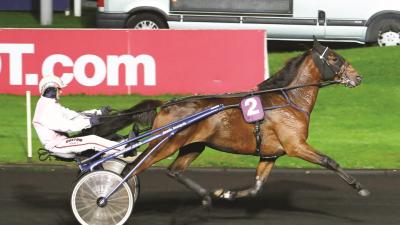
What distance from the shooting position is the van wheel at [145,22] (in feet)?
70.1

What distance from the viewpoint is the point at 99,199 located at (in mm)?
9109

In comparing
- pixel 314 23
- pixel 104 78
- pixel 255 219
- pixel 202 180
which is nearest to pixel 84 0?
pixel 314 23

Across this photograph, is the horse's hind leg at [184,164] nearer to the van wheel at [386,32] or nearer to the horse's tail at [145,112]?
the horse's tail at [145,112]

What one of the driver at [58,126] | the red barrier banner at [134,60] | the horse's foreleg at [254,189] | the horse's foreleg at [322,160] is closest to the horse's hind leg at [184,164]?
the horse's foreleg at [254,189]

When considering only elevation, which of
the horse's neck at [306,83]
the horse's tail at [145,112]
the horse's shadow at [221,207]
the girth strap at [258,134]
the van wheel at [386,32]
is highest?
the van wheel at [386,32]

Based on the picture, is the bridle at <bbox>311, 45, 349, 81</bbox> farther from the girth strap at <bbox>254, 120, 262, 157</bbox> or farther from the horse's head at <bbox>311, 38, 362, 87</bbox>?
the girth strap at <bbox>254, 120, 262, 157</bbox>

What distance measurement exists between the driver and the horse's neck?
179 centimetres

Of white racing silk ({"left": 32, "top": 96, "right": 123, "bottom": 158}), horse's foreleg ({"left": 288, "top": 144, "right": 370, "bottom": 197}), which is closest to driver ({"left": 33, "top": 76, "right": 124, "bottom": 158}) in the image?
white racing silk ({"left": 32, "top": 96, "right": 123, "bottom": 158})

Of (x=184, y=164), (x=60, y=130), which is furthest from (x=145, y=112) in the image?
(x=60, y=130)

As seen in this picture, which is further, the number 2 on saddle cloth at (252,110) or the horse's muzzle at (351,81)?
the horse's muzzle at (351,81)

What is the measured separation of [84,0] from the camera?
3147 centimetres

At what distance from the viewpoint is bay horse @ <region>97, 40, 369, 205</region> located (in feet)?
30.4

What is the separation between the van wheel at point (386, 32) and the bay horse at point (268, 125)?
11.9 m

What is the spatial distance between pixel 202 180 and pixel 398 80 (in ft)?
27.0
